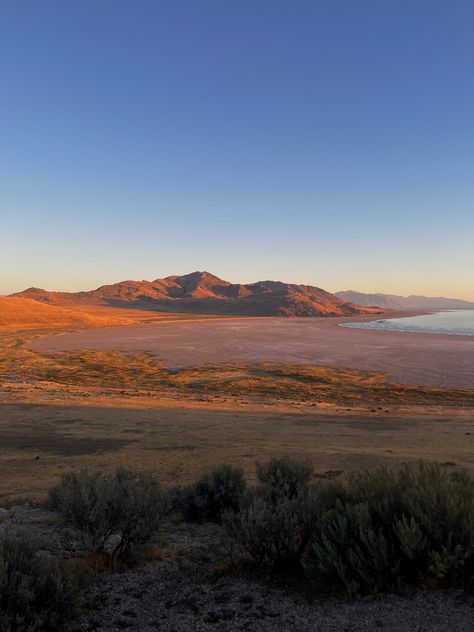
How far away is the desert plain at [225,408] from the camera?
40.2 ft

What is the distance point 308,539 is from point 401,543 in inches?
48.4

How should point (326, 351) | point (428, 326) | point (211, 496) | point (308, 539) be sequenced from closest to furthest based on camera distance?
1. point (308, 539)
2. point (211, 496)
3. point (326, 351)
4. point (428, 326)

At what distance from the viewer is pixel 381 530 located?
451 cm

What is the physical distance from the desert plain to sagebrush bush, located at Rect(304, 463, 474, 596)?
19.1 feet

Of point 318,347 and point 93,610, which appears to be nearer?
point 93,610

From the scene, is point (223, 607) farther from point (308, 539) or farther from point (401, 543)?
point (401, 543)

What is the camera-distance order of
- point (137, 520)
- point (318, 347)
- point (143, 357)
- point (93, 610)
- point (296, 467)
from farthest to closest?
point (318, 347), point (143, 357), point (296, 467), point (137, 520), point (93, 610)

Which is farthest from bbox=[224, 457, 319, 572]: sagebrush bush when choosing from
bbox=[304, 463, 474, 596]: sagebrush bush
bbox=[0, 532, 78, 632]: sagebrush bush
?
bbox=[0, 532, 78, 632]: sagebrush bush

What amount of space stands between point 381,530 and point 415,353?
42.7 meters

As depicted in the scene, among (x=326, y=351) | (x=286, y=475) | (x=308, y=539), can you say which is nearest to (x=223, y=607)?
(x=308, y=539)

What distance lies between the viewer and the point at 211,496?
772cm

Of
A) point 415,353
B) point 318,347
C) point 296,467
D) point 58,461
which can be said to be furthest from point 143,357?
point 296,467

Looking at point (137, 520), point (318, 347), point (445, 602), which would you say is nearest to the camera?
point (445, 602)

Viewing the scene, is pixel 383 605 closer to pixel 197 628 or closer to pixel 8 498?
pixel 197 628
